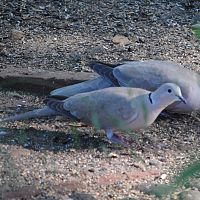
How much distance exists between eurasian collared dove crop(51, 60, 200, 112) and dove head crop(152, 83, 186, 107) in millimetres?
363

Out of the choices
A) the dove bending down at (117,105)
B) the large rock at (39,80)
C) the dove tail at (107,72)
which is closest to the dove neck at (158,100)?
the dove bending down at (117,105)

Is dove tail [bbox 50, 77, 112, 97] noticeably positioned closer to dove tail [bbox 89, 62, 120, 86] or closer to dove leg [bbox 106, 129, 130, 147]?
dove tail [bbox 89, 62, 120, 86]

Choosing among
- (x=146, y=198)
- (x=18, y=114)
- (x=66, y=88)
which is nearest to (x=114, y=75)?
(x=66, y=88)

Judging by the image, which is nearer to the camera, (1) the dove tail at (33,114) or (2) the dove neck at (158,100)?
(2) the dove neck at (158,100)

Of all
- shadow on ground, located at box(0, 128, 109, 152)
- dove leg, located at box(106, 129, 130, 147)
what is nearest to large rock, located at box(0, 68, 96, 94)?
shadow on ground, located at box(0, 128, 109, 152)

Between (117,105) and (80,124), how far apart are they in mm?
611

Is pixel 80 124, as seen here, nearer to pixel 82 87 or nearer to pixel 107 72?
pixel 82 87

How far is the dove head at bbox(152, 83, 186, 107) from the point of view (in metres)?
4.21

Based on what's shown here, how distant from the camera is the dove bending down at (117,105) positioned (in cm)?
406

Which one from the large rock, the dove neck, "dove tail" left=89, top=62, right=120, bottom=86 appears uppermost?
the dove neck

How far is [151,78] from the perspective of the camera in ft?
15.4

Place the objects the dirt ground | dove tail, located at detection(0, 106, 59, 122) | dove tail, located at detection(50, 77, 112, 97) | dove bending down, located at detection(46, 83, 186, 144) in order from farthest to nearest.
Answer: dove tail, located at detection(50, 77, 112, 97)
dove tail, located at detection(0, 106, 59, 122)
dove bending down, located at detection(46, 83, 186, 144)
the dirt ground

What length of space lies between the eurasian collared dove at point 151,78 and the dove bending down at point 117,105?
1.17ft

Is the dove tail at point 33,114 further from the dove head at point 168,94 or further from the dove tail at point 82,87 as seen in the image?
the dove head at point 168,94
